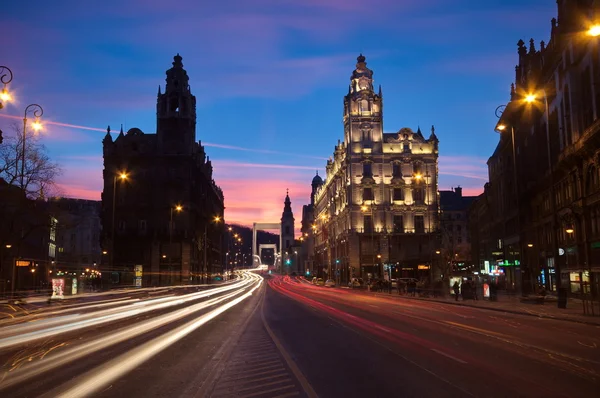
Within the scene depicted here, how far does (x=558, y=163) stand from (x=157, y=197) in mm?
65954

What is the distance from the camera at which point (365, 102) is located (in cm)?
9738

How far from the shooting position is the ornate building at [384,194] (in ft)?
313

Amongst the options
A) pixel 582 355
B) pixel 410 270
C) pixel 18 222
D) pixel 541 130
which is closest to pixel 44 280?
pixel 18 222

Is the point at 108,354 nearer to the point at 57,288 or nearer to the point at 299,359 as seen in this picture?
the point at 299,359

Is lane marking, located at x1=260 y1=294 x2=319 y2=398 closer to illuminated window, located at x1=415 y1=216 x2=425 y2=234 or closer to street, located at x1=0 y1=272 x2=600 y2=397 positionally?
street, located at x1=0 y1=272 x2=600 y2=397

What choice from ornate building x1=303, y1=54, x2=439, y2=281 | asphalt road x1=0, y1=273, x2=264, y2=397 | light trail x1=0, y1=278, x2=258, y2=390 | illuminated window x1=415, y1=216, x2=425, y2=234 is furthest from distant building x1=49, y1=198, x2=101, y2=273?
light trail x1=0, y1=278, x2=258, y2=390

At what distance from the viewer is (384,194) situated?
9588 cm

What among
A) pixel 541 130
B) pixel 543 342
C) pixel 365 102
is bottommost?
pixel 543 342

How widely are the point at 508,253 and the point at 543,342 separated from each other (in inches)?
1882

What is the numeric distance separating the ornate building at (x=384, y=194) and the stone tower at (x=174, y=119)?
2759cm

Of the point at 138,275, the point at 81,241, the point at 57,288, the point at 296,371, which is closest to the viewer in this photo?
the point at 296,371

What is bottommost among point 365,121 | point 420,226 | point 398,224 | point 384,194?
point 420,226

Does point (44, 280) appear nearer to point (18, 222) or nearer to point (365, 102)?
point (18, 222)

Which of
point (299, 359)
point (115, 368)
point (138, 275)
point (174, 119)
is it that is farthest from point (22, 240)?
point (174, 119)
